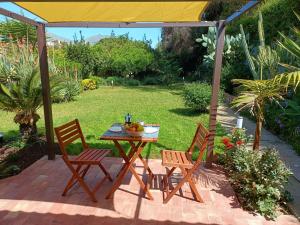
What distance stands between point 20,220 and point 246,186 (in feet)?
9.33

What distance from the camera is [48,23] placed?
443 cm

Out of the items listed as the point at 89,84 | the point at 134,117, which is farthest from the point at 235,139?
the point at 89,84

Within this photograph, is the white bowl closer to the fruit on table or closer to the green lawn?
the fruit on table

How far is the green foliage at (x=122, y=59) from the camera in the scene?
1919 cm

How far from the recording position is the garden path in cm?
357

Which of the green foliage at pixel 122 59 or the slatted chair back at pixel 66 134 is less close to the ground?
the green foliage at pixel 122 59

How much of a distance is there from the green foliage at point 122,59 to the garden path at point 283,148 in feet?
35.8

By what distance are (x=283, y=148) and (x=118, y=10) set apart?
449 centimetres

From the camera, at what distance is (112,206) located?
10.7 feet

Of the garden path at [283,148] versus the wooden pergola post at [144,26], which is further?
the wooden pergola post at [144,26]

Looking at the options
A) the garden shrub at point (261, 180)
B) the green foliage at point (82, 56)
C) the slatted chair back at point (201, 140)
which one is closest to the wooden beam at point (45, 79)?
the slatted chair back at point (201, 140)

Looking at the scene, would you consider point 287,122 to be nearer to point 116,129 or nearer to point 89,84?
point 116,129

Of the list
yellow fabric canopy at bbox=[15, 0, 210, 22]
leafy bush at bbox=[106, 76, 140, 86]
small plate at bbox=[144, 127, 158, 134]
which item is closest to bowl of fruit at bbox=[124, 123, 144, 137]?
small plate at bbox=[144, 127, 158, 134]

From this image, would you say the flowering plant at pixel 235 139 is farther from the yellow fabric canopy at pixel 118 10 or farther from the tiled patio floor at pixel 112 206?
the yellow fabric canopy at pixel 118 10
